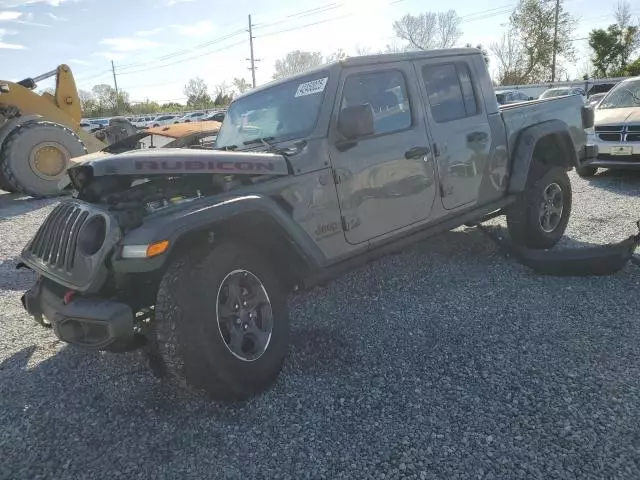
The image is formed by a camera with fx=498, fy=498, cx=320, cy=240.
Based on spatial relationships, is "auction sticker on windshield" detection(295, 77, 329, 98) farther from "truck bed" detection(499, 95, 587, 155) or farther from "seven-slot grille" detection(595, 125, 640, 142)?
"seven-slot grille" detection(595, 125, 640, 142)

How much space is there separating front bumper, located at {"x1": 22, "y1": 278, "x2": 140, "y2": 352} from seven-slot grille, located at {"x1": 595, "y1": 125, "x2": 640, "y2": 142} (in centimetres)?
880

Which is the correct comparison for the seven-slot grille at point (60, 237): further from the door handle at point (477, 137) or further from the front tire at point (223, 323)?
the door handle at point (477, 137)

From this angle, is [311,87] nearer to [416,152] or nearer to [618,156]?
[416,152]

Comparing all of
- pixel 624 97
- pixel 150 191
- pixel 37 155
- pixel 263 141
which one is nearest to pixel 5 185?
pixel 37 155

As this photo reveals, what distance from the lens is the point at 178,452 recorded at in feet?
8.18

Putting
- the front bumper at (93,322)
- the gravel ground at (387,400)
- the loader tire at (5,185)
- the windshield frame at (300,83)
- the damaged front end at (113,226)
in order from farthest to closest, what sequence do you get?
the loader tire at (5,185) → the windshield frame at (300,83) → the damaged front end at (113,226) → the front bumper at (93,322) → the gravel ground at (387,400)

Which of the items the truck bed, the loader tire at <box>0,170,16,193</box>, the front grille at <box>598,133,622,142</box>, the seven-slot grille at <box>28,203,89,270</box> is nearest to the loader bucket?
the truck bed

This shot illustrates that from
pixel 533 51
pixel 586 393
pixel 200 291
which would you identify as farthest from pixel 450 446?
pixel 533 51

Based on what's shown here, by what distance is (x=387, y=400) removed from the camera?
2.79m

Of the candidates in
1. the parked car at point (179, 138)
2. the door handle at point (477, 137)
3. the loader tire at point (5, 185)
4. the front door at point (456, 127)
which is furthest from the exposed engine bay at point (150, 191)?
the loader tire at point (5, 185)

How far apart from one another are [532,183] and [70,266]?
13.8 ft

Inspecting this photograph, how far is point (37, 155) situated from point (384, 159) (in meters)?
9.07

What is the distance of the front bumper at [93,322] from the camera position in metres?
2.52

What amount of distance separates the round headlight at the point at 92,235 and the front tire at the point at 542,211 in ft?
12.3
